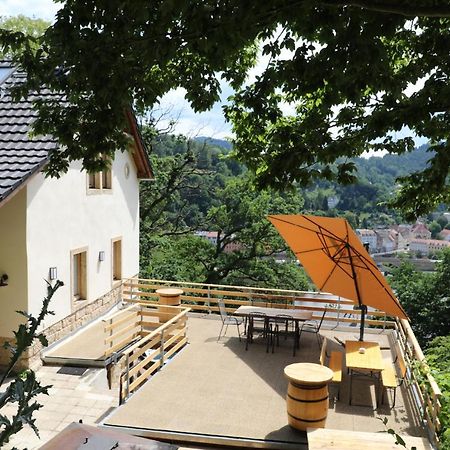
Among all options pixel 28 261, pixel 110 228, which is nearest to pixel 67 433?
pixel 28 261

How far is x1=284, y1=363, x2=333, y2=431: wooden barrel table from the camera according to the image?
712 centimetres

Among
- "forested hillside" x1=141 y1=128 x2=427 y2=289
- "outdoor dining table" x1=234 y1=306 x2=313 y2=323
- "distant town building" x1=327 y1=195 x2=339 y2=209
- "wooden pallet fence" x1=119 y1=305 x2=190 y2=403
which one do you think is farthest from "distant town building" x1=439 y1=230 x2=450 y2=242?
"wooden pallet fence" x1=119 y1=305 x2=190 y2=403

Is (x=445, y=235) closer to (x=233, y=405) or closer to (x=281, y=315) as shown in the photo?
(x=281, y=315)

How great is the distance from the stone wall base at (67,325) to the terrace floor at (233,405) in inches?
119

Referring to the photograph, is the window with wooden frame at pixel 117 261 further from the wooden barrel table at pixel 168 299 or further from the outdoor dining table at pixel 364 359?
the outdoor dining table at pixel 364 359

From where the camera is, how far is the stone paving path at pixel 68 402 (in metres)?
8.33

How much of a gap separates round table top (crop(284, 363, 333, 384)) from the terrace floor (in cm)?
90

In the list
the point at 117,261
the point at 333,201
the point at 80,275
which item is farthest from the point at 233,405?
the point at 333,201

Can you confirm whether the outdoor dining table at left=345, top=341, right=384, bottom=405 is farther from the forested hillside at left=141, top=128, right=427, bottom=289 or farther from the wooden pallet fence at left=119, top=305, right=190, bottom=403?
the forested hillside at left=141, top=128, right=427, bottom=289

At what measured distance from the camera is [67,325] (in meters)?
12.9

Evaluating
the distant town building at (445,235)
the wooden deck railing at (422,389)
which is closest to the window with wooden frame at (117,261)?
the wooden deck railing at (422,389)

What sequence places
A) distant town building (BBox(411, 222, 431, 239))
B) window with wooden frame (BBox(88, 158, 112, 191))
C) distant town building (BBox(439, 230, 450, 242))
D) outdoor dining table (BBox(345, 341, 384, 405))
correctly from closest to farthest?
1. outdoor dining table (BBox(345, 341, 384, 405))
2. window with wooden frame (BBox(88, 158, 112, 191))
3. distant town building (BBox(439, 230, 450, 242))
4. distant town building (BBox(411, 222, 431, 239))

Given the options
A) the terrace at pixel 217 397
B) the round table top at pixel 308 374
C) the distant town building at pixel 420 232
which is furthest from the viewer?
the distant town building at pixel 420 232

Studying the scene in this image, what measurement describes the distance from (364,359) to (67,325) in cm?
761
